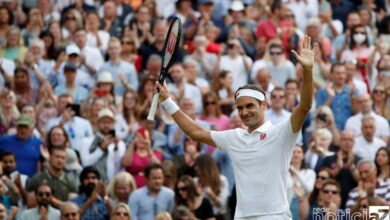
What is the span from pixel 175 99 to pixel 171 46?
781 cm

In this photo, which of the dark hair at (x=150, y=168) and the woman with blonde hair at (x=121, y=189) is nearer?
the dark hair at (x=150, y=168)

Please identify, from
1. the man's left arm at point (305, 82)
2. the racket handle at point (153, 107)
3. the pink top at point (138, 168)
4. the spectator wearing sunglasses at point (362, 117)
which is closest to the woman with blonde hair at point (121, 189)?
the pink top at point (138, 168)

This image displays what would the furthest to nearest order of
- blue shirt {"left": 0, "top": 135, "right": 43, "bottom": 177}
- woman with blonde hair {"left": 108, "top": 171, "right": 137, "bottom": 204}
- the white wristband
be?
blue shirt {"left": 0, "top": 135, "right": 43, "bottom": 177} → woman with blonde hair {"left": 108, "top": 171, "right": 137, "bottom": 204} → the white wristband

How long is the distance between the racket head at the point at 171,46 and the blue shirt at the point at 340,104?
8342 mm

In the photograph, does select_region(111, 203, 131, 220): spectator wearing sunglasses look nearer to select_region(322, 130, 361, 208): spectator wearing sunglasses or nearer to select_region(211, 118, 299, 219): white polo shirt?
select_region(322, 130, 361, 208): spectator wearing sunglasses

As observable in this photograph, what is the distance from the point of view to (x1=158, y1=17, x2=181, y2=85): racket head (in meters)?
12.9

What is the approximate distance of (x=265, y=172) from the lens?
40.2 feet

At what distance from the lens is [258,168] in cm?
1228

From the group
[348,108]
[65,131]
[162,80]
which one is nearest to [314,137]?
[348,108]

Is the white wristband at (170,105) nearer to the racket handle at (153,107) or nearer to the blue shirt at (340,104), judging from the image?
the racket handle at (153,107)

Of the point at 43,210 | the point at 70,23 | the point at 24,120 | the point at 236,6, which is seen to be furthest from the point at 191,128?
the point at 236,6

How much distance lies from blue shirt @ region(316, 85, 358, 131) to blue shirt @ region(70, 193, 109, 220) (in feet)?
15.5

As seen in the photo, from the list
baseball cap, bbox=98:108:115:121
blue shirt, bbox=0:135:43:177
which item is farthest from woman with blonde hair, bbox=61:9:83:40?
blue shirt, bbox=0:135:43:177

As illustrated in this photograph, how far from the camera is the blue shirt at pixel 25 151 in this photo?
63.0ft
